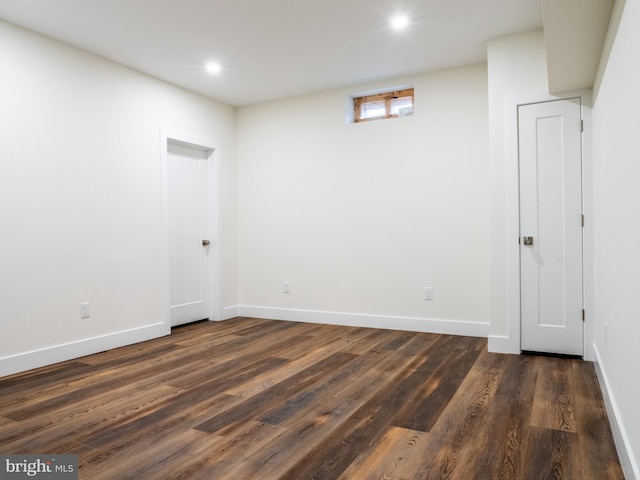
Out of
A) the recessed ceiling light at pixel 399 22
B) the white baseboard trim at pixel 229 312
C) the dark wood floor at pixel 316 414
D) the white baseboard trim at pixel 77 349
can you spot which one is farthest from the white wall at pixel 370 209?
the white baseboard trim at pixel 77 349

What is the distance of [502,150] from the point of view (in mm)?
3549

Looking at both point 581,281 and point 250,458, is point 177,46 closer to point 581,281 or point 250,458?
point 250,458

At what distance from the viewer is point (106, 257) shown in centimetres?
384

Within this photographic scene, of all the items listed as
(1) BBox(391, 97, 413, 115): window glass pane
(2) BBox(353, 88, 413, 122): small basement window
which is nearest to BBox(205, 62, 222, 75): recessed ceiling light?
(2) BBox(353, 88, 413, 122): small basement window

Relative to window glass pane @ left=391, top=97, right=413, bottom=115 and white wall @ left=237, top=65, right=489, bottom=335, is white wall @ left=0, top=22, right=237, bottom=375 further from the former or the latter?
window glass pane @ left=391, top=97, right=413, bottom=115

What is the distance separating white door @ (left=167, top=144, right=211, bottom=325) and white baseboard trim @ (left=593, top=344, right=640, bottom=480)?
12.6 ft

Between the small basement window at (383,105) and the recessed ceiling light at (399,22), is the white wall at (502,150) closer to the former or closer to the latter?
the recessed ceiling light at (399,22)

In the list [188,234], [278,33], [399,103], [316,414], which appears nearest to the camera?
[316,414]

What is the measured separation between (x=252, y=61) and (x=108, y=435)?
3.23 m

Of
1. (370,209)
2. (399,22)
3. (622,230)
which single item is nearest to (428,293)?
(370,209)

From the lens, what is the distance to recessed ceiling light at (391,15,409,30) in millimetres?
3234

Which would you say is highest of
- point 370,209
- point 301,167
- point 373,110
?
point 373,110

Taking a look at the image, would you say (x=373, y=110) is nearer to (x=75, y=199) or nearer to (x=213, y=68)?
(x=213, y=68)

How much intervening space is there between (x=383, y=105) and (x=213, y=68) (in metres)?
1.80
